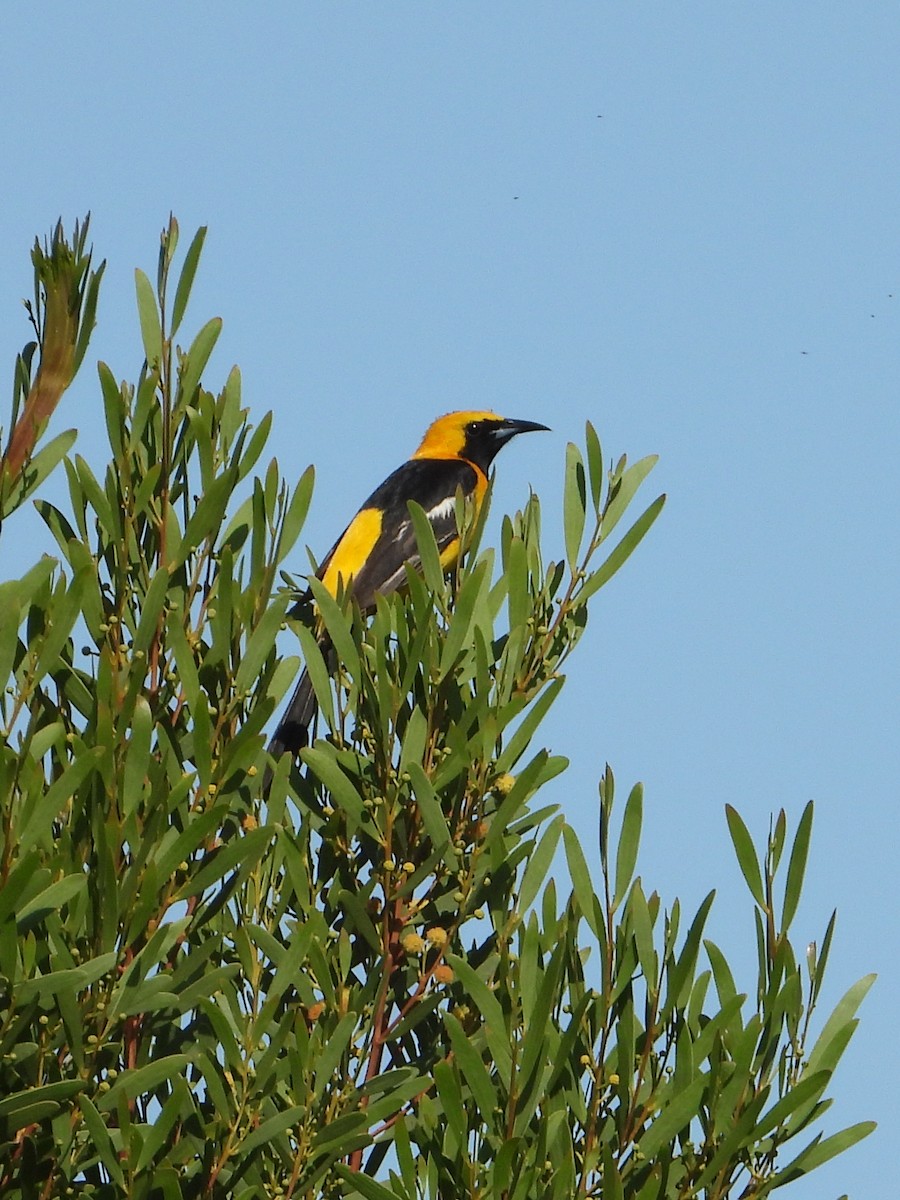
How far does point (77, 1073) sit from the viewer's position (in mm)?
2508

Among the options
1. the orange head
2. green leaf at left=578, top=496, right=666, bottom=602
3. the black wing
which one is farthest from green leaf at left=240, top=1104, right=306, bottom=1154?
the orange head

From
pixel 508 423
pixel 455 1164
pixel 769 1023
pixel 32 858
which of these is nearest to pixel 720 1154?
pixel 769 1023

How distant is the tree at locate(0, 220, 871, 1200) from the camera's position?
250 centimetres

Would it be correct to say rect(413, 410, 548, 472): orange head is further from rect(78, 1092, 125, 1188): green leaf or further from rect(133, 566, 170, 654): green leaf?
rect(78, 1092, 125, 1188): green leaf

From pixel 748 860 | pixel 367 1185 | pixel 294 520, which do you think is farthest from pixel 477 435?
pixel 367 1185

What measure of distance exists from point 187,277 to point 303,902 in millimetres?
1214

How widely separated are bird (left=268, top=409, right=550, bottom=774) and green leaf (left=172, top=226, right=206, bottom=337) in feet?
6.68

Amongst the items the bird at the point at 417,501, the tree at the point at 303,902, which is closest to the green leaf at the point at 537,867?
the tree at the point at 303,902

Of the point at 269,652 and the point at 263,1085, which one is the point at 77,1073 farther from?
the point at 269,652

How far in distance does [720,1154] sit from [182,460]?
1.66 metres

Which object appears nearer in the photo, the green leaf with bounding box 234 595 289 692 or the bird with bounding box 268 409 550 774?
the green leaf with bounding box 234 595 289 692

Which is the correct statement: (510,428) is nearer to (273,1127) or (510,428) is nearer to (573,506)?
(573,506)

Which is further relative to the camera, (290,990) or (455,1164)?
(290,990)

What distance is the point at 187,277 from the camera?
3.12 meters
